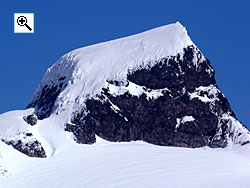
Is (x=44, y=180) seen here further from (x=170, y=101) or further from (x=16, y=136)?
(x=170, y=101)

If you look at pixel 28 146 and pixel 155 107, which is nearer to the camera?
pixel 28 146

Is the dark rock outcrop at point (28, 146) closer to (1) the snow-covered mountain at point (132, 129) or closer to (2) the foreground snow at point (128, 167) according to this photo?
(1) the snow-covered mountain at point (132, 129)

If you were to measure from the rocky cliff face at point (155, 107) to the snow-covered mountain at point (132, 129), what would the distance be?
6.2 inches

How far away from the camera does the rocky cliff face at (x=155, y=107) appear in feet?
631

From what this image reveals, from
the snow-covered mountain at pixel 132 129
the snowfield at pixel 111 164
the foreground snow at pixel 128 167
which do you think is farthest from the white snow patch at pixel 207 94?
the foreground snow at pixel 128 167

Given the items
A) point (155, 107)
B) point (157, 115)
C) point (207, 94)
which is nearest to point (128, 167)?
point (157, 115)

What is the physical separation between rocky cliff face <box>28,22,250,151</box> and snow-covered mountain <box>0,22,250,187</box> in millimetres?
158

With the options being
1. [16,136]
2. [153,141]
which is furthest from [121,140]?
[16,136]

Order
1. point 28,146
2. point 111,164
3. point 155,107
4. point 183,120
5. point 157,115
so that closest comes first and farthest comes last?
point 111,164
point 28,146
point 183,120
point 157,115
point 155,107

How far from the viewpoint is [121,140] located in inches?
7559

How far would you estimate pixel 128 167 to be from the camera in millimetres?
178625

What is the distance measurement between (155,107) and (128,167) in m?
19.0

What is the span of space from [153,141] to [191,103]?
29.9ft

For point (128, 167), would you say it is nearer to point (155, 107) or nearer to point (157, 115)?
point (157, 115)
